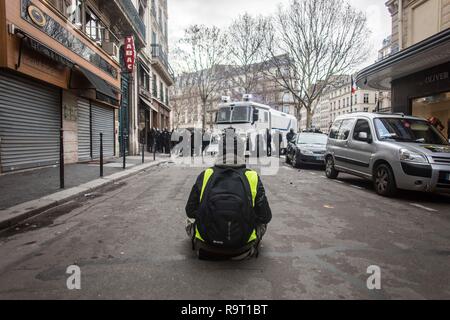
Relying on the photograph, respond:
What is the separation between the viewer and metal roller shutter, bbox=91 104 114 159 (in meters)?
16.1

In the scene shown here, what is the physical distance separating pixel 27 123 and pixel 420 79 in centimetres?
1529

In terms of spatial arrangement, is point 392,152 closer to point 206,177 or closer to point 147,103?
point 206,177

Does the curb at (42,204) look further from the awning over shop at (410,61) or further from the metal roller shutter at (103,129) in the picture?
the awning over shop at (410,61)

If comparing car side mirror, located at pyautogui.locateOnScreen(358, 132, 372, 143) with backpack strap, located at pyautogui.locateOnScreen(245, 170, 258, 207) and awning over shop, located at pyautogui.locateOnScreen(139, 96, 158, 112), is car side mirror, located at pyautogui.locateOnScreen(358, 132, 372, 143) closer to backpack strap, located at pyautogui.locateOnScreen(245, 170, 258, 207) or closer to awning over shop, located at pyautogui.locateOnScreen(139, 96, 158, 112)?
backpack strap, located at pyautogui.locateOnScreen(245, 170, 258, 207)

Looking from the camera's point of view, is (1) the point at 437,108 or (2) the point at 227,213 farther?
(1) the point at 437,108

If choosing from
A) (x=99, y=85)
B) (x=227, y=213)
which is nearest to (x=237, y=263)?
(x=227, y=213)

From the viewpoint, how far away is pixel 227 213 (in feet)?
10.3

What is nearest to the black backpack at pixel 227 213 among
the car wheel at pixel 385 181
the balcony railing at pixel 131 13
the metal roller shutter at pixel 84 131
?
the car wheel at pixel 385 181

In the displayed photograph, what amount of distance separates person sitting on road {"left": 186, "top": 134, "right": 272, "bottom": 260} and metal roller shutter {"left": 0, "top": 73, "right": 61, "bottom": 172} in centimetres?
851

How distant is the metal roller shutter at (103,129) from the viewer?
16.1 meters

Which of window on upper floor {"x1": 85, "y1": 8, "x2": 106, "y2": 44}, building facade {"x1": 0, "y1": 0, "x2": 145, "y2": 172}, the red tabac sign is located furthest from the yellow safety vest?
the red tabac sign

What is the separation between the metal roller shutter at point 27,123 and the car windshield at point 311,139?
379 inches

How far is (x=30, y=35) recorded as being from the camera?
978 cm
